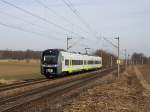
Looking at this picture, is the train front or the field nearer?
the train front

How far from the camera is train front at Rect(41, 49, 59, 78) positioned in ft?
130

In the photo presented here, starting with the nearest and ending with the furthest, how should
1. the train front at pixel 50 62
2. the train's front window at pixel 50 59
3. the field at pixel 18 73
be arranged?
1. the train front at pixel 50 62
2. the train's front window at pixel 50 59
3. the field at pixel 18 73

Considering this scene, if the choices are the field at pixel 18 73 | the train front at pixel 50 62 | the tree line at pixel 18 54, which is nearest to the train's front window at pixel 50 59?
the train front at pixel 50 62

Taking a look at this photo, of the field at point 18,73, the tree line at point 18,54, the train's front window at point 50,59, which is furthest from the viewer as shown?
the tree line at point 18,54

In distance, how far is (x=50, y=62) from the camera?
1575 inches

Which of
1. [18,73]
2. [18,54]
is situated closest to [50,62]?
[18,73]

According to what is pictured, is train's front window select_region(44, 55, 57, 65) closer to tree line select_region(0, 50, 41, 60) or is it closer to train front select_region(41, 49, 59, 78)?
train front select_region(41, 49, 59, 78)

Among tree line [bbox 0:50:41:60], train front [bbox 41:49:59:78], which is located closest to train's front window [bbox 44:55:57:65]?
train front [bbox 41:49:59:78]

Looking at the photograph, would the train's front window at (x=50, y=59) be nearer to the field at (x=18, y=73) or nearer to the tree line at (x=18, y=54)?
the field at (x=18, y=73)

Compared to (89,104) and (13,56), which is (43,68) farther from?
(13,56)

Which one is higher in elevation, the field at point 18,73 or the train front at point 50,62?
the train front at point 50,62

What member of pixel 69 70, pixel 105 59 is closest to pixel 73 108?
pixel 69 70

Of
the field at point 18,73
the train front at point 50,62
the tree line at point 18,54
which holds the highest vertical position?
the tree line at point 18,54

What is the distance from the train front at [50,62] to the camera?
130 ft
